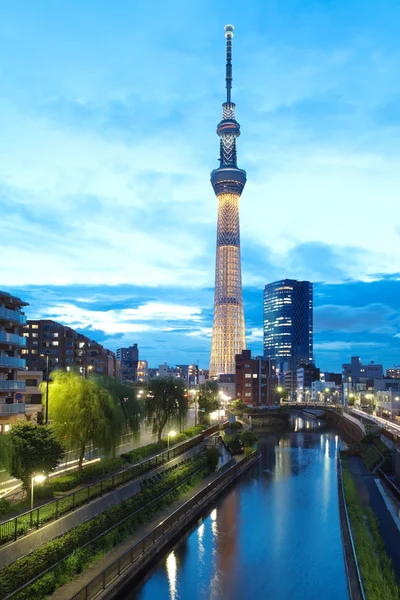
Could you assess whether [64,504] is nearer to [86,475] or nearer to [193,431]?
[86,475]

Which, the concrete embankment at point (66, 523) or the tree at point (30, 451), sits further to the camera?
the tree at point (30, 451)

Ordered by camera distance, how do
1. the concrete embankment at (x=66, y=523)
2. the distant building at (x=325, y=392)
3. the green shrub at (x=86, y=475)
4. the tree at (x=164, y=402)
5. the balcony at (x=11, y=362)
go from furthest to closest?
the distant building at (x=325, y=392), the tree at (x=164, y=402), the balcony at (x=11, y=362), the green shrub at (x=86, y=475), the concrete embankment at (x=66, y=523)

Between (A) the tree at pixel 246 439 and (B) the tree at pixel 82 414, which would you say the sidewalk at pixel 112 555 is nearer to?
(B) the tree at pixel 82 414

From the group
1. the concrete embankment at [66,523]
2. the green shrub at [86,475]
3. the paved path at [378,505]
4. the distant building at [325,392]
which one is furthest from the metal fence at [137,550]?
the distant building at [325,392]

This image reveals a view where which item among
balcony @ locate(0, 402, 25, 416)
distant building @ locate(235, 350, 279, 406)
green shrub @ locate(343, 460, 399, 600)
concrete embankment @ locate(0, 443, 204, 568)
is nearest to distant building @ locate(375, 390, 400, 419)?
distant building @ locate(235, 350, 279, 406)

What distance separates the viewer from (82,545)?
69.4ft

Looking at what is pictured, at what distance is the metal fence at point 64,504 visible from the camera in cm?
1838

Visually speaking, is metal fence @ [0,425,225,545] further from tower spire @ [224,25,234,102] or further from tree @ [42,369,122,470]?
tower spire @ [224,25,234,102]

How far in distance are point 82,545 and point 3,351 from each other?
17699mm

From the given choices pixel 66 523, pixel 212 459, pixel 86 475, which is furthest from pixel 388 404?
pixel 66 523

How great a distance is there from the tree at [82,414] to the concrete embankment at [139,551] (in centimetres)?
492

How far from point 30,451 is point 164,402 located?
23465 millimetres

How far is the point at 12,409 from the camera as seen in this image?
111 feet

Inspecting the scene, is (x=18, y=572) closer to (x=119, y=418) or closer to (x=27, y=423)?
(x=27, y=423)
